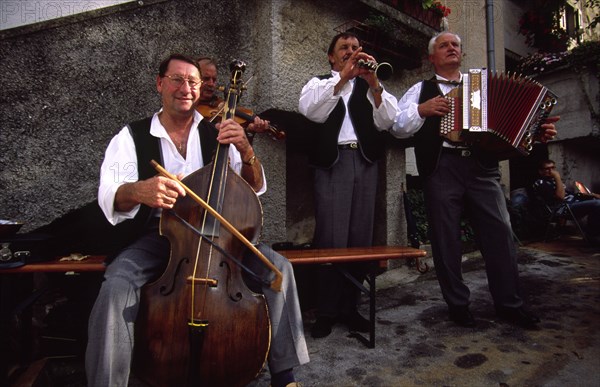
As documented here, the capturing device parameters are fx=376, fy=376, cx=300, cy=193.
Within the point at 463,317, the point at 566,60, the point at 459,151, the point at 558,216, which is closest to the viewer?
the point at 463,317

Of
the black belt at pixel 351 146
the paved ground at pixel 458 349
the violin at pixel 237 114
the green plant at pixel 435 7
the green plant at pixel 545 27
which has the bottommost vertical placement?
the paved ground at pixel 458 349

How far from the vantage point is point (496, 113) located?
2.72 metres

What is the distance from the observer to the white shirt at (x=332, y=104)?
2676mm

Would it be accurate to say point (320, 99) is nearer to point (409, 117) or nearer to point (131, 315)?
point (409, 117)

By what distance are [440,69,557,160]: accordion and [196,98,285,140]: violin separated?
1.25m

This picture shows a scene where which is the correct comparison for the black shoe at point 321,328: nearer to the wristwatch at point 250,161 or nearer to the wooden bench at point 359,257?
the wooden bench at point 359,257

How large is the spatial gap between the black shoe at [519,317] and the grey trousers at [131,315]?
1.85 meters

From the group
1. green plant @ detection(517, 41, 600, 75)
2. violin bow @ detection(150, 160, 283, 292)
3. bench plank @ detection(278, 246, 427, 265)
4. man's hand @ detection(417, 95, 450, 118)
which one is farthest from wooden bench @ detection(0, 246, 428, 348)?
green plant @ detection(517, 41, 600, 75)

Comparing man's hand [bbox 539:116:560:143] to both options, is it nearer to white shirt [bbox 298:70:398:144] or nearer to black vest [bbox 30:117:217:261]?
white shirt [bbox 298:70:398:144]

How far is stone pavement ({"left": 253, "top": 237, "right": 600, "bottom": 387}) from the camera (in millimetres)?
2041

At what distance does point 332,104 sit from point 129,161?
1.44 meters

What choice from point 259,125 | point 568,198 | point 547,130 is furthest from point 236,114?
point 568,198

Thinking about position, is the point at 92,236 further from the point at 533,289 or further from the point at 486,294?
the point at 533,289

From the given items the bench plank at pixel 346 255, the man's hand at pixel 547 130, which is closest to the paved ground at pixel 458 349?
the bench plank at pixel 346 255
